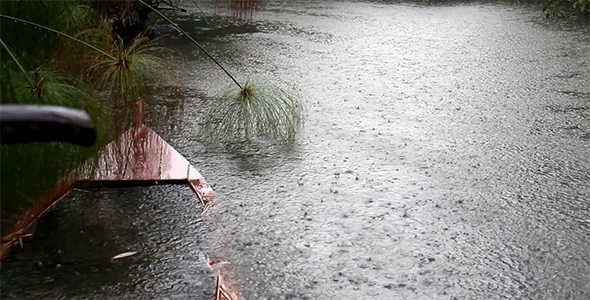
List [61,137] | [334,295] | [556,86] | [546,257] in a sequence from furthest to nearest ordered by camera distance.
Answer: [556,86]
[546,257]
[334,295]
[61,137]

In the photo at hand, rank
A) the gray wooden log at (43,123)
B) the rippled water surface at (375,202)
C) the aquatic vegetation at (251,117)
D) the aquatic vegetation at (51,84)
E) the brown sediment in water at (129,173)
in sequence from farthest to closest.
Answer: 1. the aquatic vegetation at (251,117)
2. the brown sediment in water at (129,173)
3. the rippled water surface at (375,202)
4. the aquatic vegetation at (51,84)
5. the gray wooden log at (43,123)

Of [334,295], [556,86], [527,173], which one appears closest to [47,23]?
[334,295]

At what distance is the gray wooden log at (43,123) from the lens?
40 centimetres

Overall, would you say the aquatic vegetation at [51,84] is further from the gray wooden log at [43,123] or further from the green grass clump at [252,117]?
the gray wooden log at [43,123]

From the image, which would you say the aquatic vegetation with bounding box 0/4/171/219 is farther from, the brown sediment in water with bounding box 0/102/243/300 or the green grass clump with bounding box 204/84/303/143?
the green grass clump with bounding box 204/84/303/143

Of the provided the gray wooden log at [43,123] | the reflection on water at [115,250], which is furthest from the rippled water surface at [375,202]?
the gray wooden log at [43,123]

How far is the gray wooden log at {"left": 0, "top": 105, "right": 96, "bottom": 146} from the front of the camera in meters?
0.40

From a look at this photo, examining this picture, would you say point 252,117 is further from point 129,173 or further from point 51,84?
point 51,84

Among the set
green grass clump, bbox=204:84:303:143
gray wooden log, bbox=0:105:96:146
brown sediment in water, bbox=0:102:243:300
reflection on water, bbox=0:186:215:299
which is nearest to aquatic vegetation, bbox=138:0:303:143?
green grass clump, bbox=204:84:303:143

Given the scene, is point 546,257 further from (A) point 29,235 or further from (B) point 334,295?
(A) point 29,235

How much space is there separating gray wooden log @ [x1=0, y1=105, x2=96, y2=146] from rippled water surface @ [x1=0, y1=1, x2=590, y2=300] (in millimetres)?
1202

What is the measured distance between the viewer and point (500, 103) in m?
3.25

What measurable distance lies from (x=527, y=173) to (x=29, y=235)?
1.53m

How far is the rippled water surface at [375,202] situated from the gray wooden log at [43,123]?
1.20 m
